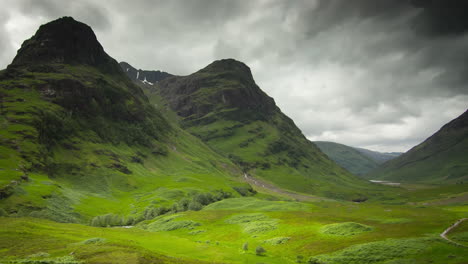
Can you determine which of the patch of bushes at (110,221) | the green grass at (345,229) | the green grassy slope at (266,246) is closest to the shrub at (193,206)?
the patch of bushes at (110,221)

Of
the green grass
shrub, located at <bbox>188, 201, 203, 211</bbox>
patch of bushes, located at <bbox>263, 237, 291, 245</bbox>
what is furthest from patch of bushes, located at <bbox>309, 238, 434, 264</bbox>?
shrub, located at <bbox>188, 201, 203, 211</bbox>

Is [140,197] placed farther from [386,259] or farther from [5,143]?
[386,259]

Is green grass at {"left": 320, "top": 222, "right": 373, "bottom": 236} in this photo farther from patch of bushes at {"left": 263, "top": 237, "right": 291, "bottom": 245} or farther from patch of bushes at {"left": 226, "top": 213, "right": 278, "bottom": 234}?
patch of bushes at {"left": 226, "top": 213, "right": 278, "bottom": 234}

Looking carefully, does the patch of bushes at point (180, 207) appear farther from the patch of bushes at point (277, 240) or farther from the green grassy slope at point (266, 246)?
the patch of bushes at point (277, 240)

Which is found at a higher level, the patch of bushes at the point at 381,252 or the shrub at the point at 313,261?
the patch of bushes at the point at 381,252

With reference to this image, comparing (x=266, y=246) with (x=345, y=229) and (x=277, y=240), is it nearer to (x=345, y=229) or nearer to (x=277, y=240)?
(x=277, y=240)

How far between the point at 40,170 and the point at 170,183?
7934 cm

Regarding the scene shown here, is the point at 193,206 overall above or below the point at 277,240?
above

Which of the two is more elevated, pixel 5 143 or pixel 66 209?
pixel 5 143

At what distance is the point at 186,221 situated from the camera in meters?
90.8

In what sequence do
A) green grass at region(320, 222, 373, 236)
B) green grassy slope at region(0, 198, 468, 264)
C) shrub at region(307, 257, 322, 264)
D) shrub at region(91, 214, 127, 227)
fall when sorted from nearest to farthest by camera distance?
green grassy slope at region(0, 198, 468, 264), shrub at region(307, 257, 322, 264), green grass at region(320, 222, 373, 236), shrub at region(91, 214, 127, 227)

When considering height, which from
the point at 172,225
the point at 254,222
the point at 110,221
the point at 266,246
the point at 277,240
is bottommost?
the point at 110,221

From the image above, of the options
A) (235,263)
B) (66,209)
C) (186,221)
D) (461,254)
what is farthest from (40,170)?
(461,254)

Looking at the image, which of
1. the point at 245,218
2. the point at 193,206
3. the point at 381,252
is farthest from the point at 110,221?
the point at 381,252
